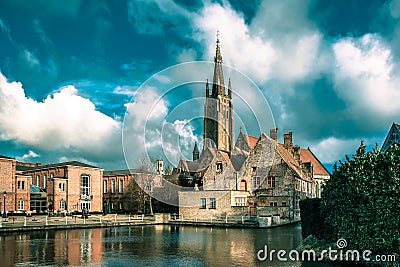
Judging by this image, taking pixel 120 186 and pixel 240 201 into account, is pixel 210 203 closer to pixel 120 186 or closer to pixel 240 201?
pixel 240 201

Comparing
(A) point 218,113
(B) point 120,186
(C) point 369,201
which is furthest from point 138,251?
(A) point 218,113

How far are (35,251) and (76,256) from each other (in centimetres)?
290

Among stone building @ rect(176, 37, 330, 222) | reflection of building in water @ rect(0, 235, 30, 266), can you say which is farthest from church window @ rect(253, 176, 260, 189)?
reflection of building in water @ rect(0, 235, 30, 266)

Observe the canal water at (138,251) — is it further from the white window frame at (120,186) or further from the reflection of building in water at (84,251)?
the white window frame at (120,186)

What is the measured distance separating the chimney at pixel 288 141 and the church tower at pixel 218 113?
35.2m

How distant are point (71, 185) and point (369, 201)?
144 ft

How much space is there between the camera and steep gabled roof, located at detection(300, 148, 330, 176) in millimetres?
67688

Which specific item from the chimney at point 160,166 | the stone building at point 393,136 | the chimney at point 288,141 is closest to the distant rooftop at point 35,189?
the chimney at point 160,166

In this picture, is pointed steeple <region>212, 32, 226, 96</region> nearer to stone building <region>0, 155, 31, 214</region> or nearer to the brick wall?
stone building <region>0, 155, 31, 214</region>

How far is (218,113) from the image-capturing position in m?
91.2

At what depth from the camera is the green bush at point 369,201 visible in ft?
48.0

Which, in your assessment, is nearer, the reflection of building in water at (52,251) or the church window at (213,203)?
the reflection of building in water at (52,251)

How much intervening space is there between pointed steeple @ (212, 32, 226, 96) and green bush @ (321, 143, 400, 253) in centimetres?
7406

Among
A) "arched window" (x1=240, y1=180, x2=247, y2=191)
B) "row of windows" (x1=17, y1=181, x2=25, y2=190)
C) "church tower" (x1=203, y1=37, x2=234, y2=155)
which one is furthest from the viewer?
Answer: "church tower" (x1=203, y1=37, x2=234, y2=155)
